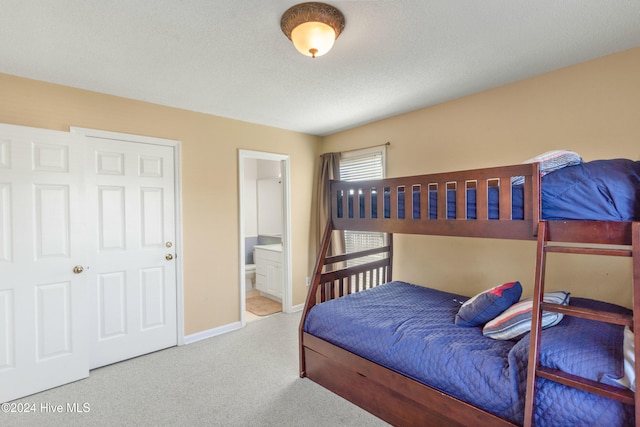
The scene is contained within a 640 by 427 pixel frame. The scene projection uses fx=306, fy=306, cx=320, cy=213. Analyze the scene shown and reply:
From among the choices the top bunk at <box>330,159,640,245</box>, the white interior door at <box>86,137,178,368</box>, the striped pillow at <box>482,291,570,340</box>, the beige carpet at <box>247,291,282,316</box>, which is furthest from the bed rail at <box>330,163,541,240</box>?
the beige carpet at <box>247,291,282,316</box>

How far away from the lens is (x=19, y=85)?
2453mm

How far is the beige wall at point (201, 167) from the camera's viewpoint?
275cm

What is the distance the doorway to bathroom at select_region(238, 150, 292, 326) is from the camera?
3.85 meters

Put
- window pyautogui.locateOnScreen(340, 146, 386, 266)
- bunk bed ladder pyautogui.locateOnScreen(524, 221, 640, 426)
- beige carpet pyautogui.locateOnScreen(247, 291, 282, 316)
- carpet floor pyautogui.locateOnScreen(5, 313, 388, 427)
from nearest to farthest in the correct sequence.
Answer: bunk bed ladder pyautogui.locateOnScreen(524, 221, 640, 426), carpet floor pyautogui.locateOnScreen(5, 313, 388, 427), window pyautogui.locateOnScreen(340, 146, 386, 266), beige carpet pyautogui.locateOnScreen(247, 291, 282, 316)

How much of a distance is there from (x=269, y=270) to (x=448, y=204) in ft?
10.7

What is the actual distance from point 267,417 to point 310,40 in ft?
8.00

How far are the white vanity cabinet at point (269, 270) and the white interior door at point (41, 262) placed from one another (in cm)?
231

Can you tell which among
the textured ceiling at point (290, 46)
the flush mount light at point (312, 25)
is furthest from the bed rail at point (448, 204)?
the flush mount light at point (312, 25)

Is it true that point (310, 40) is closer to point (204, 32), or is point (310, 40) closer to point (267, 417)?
point (204, 32)

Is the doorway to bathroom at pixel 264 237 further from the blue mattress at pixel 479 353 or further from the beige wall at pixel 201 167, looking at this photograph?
the blue mattress at pixel 479 353

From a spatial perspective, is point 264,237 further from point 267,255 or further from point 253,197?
point 267,255

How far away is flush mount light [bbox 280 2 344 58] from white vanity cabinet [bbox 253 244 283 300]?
3.10m

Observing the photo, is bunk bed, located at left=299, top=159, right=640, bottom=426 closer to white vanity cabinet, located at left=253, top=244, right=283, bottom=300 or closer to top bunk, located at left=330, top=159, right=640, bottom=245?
top bunk, located at left=330, top=159, right=640, bottom=245

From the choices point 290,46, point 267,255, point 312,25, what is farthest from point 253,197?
point 312,25
